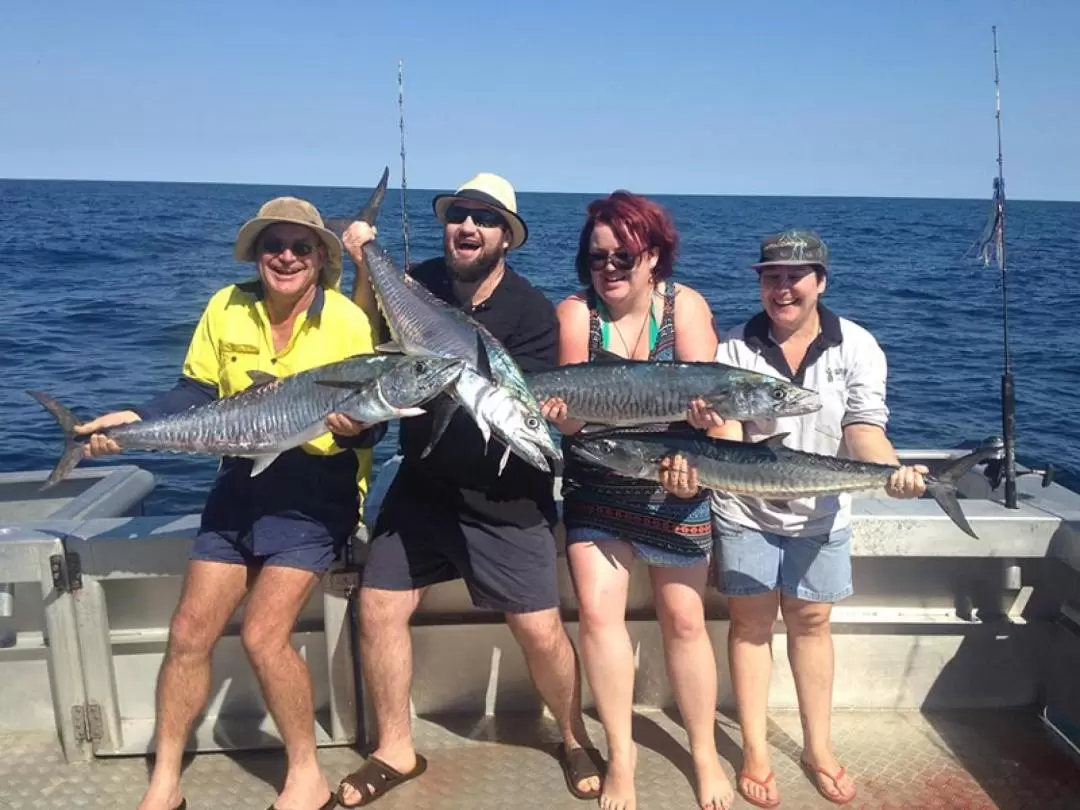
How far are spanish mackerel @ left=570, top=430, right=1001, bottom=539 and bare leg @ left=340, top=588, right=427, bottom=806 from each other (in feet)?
3.05

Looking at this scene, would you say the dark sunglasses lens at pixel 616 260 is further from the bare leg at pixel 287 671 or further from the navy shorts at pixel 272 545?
the bare leg at pixel 287 671

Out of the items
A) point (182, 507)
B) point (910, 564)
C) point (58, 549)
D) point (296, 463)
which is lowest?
point (182, 507)

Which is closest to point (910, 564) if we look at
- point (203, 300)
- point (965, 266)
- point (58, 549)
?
point (58, 549)

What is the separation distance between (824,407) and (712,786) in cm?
141

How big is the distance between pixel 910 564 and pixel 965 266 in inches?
1236

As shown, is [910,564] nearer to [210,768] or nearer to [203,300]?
[210,768]

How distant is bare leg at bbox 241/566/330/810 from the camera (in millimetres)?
3281

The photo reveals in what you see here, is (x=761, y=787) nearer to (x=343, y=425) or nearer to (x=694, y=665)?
(x=694, y=665)

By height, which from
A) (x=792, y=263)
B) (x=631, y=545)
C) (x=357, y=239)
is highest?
(x=357, y=239)

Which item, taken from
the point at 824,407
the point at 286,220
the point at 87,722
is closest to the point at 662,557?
the point at 824,407

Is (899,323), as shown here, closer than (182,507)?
No

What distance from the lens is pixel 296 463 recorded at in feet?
11.5

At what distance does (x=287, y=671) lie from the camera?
3334 millimetres

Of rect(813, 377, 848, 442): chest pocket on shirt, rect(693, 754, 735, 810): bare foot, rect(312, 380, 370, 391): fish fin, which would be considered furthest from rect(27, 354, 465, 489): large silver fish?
rect(693, 754, 735, 810): bare foot
